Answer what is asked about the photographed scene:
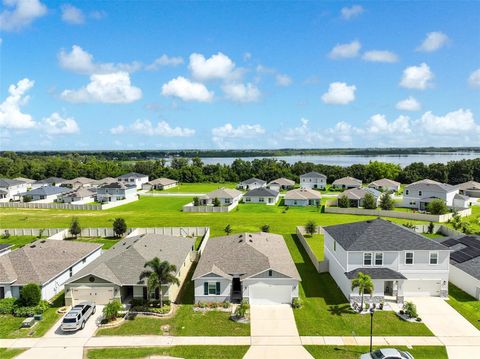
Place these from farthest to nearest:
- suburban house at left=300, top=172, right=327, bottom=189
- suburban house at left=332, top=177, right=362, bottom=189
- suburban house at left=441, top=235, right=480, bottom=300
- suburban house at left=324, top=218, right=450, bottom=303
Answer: suburban house at left=300, top=172, right=327, bottom=189, suburban house at left=332, top=177, right=362, bottom=189, suburban house at left=441, top=235, right=480, bottom=300, suburban house at left=324, top=218, right=450, bottom=303

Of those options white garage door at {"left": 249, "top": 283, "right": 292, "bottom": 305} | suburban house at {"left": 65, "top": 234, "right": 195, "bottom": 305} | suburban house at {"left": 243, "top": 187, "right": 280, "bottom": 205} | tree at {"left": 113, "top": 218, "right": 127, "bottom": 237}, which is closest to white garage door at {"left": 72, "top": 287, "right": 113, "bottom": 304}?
suburban house at {"left": 65, "top": 234, "right": 195, "bottom": 305}

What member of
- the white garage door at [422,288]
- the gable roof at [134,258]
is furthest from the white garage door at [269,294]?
the white garage door at [422,288]

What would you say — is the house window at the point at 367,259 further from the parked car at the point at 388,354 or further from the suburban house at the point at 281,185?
the suburban house at the point at 281,185

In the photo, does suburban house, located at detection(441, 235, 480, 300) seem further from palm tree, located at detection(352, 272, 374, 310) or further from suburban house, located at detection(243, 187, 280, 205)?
suburban house, located at detection(243, 187, 280, 205)

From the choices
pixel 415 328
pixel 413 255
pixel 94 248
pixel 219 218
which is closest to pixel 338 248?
pixel 413 255

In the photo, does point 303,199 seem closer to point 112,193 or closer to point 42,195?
point 112,193
